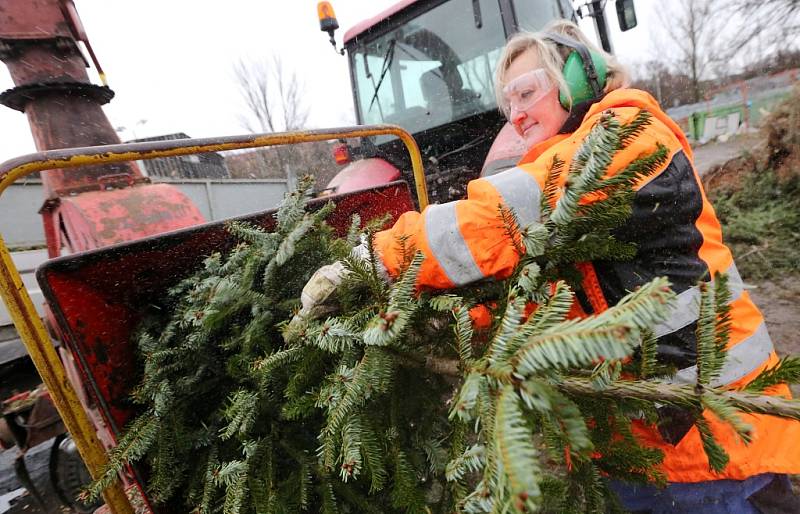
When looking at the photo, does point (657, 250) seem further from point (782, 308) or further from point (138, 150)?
point (782, 308)

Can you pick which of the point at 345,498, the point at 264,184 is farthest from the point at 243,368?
the point at 264,184

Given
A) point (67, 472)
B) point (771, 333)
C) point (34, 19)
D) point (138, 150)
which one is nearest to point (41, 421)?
point (67, 472)

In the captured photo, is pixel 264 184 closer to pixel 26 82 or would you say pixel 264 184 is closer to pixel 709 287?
pixel 26 82

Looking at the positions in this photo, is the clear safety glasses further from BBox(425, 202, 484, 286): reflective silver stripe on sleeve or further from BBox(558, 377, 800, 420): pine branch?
BBox(558, 377, 800, 420): pine branch

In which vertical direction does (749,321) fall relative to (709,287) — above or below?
below

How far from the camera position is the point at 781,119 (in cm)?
575

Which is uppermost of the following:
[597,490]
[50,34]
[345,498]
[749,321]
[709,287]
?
[50,34]

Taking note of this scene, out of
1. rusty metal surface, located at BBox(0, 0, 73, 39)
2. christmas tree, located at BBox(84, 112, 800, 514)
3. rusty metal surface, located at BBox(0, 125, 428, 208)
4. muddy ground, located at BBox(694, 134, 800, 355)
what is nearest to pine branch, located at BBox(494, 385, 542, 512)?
christmas tree, located at BBox(84, 112, 800, 514)

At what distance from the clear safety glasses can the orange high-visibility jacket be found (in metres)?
0.33

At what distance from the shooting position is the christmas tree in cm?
52

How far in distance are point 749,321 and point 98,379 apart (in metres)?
2.16

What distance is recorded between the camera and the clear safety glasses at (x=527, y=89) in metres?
1.52

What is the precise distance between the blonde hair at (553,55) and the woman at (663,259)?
37 mm

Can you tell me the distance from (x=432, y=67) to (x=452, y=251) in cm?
385
